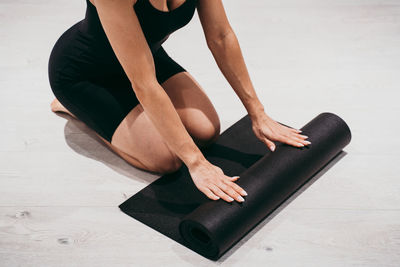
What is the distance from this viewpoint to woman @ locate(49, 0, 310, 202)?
5.45ft

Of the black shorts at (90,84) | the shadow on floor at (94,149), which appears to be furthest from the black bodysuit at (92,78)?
the shadow on floor at (94,149)

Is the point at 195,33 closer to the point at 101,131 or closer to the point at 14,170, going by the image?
the point at 101,131

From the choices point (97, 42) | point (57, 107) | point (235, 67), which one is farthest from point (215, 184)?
point (57, 107)

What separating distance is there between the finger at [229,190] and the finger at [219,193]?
0.01 m

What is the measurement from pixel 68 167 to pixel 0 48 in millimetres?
1229

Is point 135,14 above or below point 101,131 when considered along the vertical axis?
above

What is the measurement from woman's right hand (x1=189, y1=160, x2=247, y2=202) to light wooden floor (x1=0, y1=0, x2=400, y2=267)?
196mm

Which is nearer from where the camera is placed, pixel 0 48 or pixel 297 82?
pixel 297 82

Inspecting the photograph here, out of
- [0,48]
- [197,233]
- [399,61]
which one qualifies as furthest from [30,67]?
[399,61]

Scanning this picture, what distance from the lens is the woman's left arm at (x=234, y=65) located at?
1.86 meters

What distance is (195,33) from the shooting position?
308 centimetres

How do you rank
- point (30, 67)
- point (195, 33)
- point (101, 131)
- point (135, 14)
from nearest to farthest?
point (135, 14)
point (101, 131)
point (30, 67)
point (195, 33)

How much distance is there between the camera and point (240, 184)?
67.3 inches

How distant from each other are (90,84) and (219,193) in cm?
76
